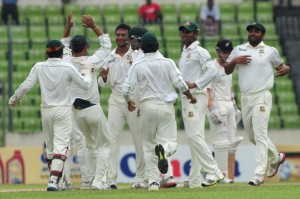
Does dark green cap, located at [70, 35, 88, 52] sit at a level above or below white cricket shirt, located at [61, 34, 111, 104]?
above

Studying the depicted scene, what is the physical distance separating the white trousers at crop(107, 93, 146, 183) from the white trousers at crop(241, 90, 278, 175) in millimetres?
1708

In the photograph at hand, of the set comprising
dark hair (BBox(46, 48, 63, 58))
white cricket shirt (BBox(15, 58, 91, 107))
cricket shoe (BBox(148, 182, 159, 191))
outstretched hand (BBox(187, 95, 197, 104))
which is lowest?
cricket shoe (BBox(148, 182, 159, 191))

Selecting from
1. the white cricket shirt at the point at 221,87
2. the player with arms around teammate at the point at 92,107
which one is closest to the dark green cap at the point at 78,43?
the player with arms around teammate at the point at 92,107

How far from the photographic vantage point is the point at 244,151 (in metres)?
26.3

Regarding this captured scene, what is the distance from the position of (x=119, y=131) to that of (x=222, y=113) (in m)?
2.10

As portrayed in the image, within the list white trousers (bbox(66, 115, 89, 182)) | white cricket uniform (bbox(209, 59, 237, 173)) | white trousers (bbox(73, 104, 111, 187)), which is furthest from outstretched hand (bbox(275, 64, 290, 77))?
white trousers (bbox(66, 115, 89, 182))

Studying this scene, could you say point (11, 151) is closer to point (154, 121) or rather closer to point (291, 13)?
point (154, 121)

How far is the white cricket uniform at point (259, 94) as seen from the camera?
66.8 feet

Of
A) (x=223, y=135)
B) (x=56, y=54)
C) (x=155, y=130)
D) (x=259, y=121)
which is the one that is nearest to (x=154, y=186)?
(x=155, y=130)

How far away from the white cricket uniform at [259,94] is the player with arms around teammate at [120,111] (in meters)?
1.70

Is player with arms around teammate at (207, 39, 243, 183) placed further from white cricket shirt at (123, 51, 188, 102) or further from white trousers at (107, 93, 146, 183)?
white cricket shirt at (123, 51, 188, 102)

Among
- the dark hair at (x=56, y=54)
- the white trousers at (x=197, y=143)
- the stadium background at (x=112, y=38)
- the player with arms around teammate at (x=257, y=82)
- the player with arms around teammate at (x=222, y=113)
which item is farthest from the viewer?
the stadium background at (x=112, y=38)

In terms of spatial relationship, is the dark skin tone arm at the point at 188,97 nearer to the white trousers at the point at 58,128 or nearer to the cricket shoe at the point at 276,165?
the white trousers at the point at 58,128

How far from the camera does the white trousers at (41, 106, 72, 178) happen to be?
19312 mm
